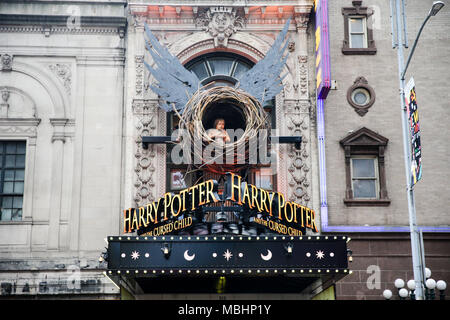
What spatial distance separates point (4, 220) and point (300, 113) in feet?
36.7

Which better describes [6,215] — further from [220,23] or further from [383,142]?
[383,142]

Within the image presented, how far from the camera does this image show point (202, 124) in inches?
864

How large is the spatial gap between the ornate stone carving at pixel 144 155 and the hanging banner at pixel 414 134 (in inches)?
355

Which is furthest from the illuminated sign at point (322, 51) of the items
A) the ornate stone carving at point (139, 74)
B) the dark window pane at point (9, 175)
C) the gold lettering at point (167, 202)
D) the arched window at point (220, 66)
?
the dark window pane at point (9, 175)

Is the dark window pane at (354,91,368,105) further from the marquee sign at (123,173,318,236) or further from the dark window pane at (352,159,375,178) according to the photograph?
the marquee sign at (123,173,318,236)

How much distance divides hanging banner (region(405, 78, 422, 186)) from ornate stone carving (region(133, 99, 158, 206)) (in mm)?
9014

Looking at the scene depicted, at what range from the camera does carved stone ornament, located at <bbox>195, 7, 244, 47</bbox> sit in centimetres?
2333

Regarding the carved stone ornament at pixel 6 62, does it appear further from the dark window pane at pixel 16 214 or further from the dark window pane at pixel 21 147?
the dark window pane at pixel 16 214

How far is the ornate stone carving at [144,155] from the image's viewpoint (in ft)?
71.5

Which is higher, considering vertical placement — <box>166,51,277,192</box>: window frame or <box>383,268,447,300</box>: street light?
<box>166,51,277,192</box>: window frame

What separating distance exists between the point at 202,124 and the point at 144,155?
7.73 feet

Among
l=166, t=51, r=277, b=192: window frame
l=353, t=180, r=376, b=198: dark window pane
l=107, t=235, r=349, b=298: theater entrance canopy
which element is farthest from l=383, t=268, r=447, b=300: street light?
l=166, t=51, r=277, b=192: window frame

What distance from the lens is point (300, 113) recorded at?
892 inches

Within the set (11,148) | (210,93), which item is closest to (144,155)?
(210,93)
